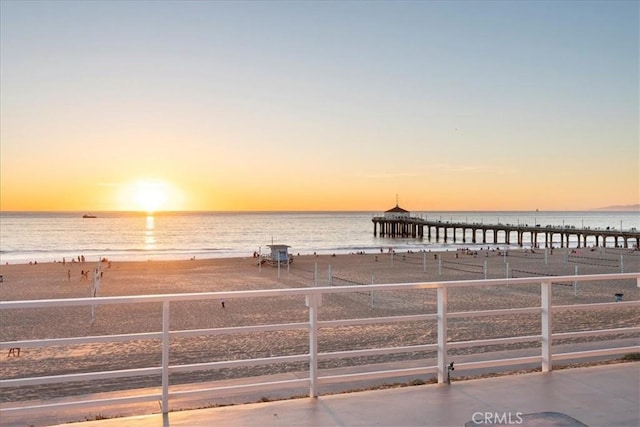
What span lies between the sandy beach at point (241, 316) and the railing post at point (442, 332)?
450 centimetres

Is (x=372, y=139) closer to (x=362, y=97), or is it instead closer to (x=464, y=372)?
(x=362, y=97)

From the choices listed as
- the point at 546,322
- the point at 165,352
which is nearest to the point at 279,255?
the point at 546,322

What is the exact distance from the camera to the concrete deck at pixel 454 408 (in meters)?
3.18

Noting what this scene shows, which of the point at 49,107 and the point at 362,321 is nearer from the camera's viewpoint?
the point at 362,321

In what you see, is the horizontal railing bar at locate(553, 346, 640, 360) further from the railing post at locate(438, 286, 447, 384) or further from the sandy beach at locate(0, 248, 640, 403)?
the sandy beach at locate(0, 248, 640, 403)

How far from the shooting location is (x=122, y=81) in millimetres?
18016

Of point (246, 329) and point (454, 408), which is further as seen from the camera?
point (246, 329)

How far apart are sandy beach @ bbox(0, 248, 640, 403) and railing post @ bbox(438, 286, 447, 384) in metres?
4.50

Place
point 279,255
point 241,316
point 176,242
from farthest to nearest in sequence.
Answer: point 176,242
point 279,255
point 241,316

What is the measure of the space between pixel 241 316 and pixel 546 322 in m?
11.0

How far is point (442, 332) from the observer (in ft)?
12.7

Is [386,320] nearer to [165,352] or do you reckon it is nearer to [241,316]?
[165,352]

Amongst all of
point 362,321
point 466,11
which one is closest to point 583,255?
point 466,11

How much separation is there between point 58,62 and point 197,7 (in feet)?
21.2
